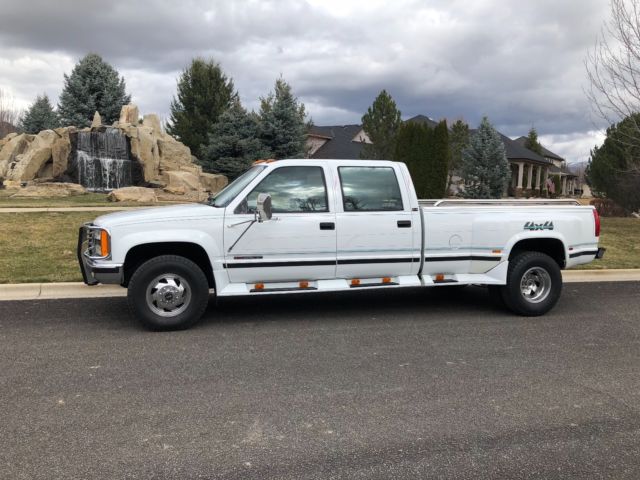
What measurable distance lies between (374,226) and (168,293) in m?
2.43

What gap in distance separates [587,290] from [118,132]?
21967mm

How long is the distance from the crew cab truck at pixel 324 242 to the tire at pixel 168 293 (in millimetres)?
11

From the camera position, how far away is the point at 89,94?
3288cm

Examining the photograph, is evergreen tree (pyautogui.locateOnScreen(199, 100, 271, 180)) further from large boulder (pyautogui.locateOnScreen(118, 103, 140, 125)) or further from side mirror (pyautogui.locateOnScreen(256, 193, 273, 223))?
side mirror (pyautogui.locateOnScreen(256, 193, 273, 223))

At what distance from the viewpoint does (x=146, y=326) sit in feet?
19.7

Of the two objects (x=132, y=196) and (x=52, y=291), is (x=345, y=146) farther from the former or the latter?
(x=52, y=291)

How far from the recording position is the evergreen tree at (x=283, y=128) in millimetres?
25141

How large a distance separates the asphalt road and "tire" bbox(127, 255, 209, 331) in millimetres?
194

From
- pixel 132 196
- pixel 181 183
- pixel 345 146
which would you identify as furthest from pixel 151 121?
pixel 345 146

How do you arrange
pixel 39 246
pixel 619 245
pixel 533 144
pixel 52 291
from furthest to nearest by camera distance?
pixel 533 144
pixel 619 245
pixel 39 246
pixel 52 291

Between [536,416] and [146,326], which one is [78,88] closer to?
[146,326]

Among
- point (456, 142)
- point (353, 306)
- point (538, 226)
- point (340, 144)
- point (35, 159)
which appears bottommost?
point (353, 306)

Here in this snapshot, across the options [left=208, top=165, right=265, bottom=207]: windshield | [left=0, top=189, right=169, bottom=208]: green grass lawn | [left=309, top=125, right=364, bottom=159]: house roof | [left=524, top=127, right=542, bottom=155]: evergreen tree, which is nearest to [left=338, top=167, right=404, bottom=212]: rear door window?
[left=208, top=165, right=265, bottom=207]: windshield

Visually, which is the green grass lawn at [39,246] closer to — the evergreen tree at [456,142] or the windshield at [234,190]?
the windshield at [234,190]
